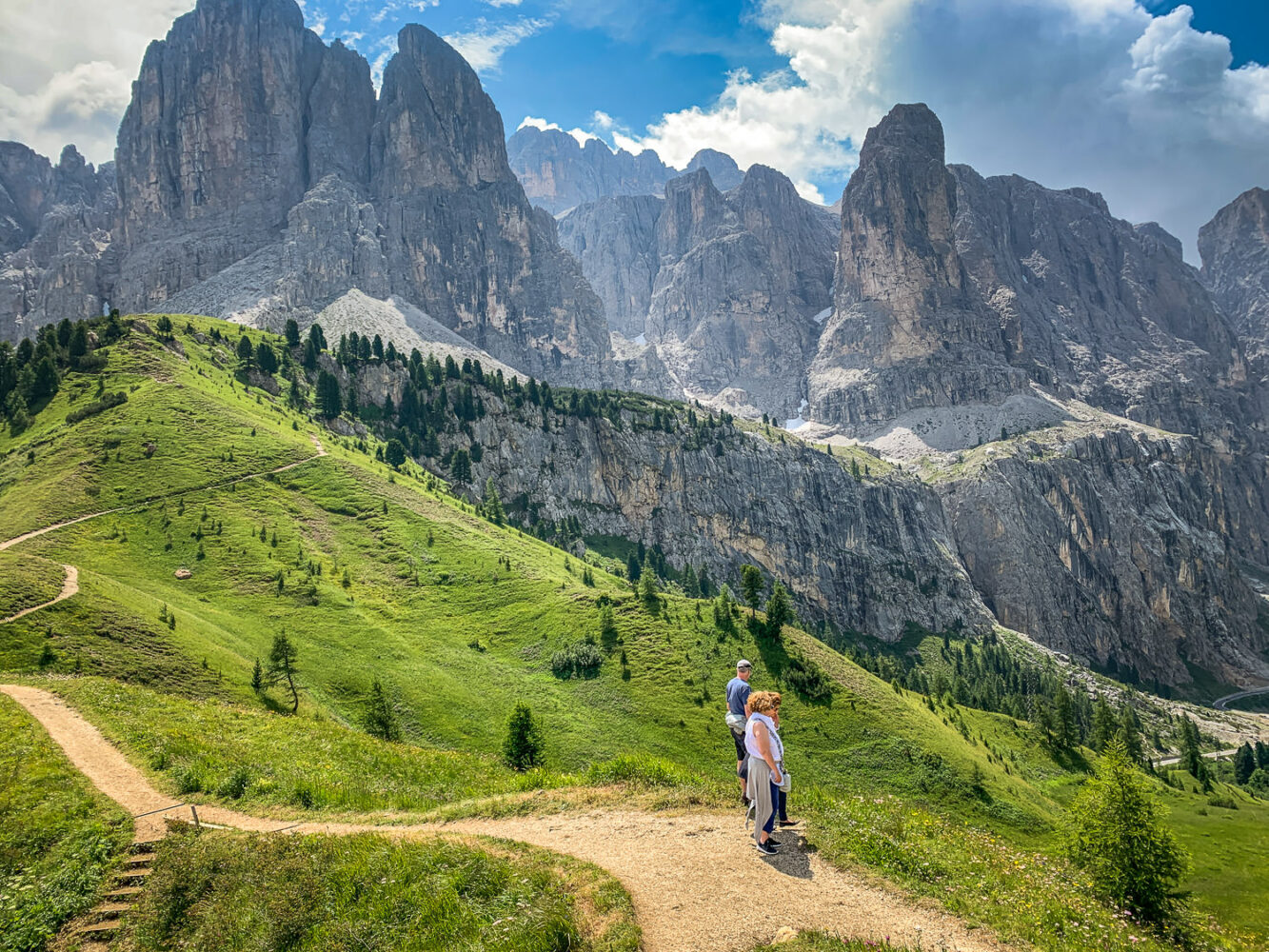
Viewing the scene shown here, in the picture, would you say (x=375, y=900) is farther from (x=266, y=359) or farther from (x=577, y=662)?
(x=266, y=359)

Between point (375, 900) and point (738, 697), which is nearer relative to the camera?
point (375, 900)

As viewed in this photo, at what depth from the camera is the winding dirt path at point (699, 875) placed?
13.3 meters

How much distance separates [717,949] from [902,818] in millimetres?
9103

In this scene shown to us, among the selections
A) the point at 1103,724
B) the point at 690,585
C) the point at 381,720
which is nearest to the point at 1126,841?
the point at 381,720

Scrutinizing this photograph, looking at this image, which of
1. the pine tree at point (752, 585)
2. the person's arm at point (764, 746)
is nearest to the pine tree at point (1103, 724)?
the pine tree at point (752, 585)

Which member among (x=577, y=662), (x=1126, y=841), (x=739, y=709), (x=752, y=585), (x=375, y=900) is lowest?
(x=577, y=662)

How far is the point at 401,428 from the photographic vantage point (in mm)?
178125

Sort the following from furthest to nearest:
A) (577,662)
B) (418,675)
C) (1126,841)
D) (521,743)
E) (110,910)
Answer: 1. (577,662)
2. (418,675)
3. (521,743)
4. (1126,841)
5. (110,910)

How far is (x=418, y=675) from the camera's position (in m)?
58.5

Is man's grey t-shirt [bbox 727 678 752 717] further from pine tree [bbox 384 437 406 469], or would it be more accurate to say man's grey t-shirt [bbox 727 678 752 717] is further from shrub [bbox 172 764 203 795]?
pine tree [bbox 384 437 406 469]

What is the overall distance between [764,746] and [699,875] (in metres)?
3.40

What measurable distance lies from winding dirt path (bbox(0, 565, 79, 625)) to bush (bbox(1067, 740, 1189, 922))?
185 feet

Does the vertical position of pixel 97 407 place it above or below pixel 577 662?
above

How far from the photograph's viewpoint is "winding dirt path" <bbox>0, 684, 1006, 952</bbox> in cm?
1334
